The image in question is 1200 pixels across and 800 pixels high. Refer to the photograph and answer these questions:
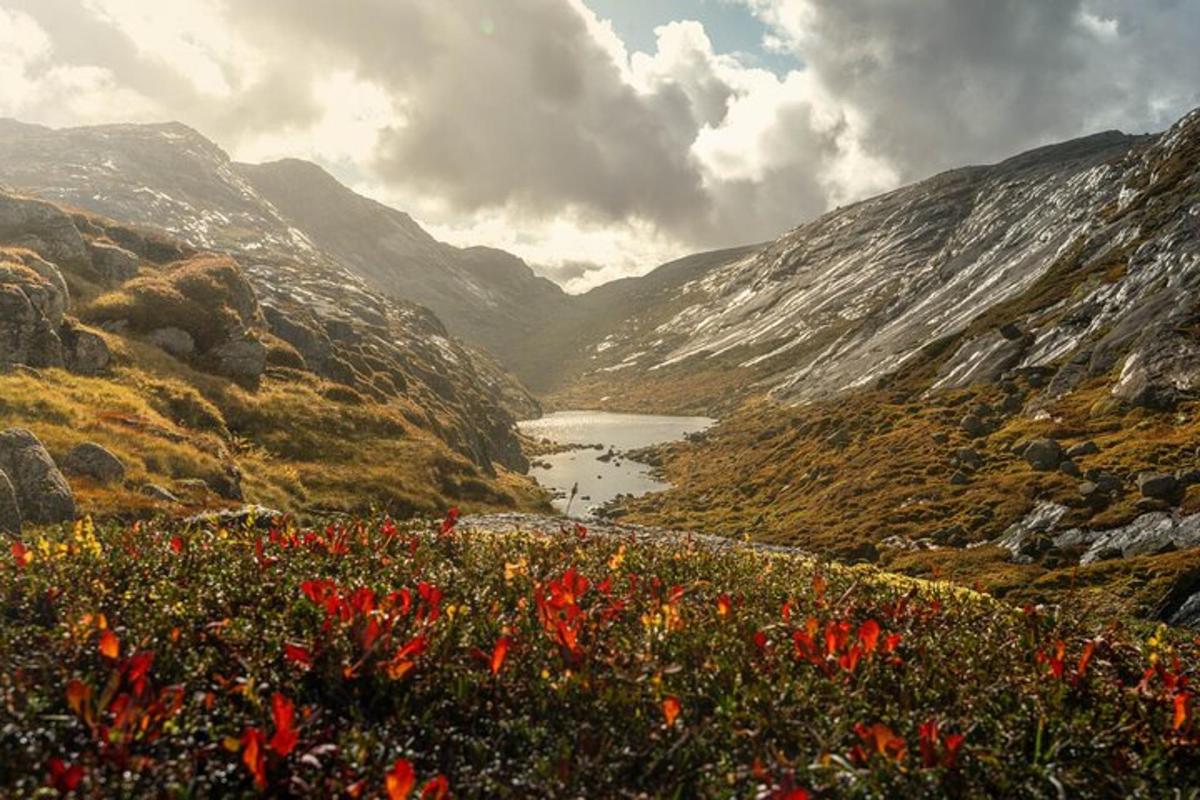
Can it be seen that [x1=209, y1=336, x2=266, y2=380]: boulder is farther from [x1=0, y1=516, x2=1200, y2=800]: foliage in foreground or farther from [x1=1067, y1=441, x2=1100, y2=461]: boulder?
[x1=1067, y1=441, x2=1100, y2=461]: boulder

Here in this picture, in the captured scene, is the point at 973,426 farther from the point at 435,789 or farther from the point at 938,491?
the point at 435,789

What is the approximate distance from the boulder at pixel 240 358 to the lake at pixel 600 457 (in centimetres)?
2448

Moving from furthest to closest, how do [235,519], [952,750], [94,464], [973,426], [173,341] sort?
[973,426]
[173,341]
[94,464]
[235,519]
[952,750]

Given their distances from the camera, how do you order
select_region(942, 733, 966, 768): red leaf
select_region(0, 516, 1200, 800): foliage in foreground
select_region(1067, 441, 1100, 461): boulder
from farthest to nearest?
select_region(1067, 441, 1100, 461): boulder
select_region(942, 733, 966, 768): red leaf
select_region(0, 516, 1200, 800): foliage in foreground

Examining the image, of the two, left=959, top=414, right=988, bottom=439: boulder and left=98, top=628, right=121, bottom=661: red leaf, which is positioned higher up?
left=959, top=414, right=988, bottom=439: boulder

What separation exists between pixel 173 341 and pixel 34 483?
33351 millimetres

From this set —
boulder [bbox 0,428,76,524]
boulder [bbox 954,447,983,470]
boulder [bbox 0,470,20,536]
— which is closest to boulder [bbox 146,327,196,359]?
boulder [bbox 0,428,76,524]

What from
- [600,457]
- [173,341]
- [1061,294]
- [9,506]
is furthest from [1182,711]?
[600,457]

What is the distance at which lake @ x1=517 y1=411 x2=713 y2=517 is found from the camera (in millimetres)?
83550

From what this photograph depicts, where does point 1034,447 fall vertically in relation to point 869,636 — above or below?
above

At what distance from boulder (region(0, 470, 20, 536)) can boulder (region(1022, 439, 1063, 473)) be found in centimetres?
4951

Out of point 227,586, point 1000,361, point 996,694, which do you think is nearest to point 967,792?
point 996,694

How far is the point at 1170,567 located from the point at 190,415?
44.9 meters

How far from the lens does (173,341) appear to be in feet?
151
